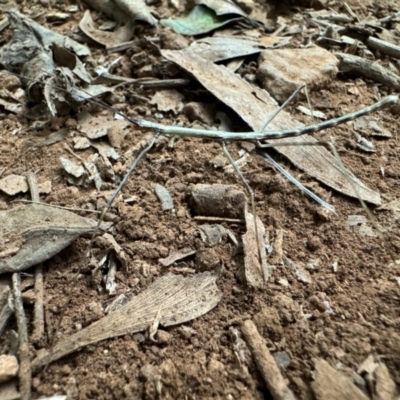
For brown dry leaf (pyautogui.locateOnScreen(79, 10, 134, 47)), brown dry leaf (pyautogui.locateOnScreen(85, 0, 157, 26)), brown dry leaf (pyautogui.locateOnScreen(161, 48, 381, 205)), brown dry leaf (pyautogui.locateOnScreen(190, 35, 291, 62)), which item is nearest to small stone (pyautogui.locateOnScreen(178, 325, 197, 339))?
brown dry leaf (pyautogui.locateOnScreen(161, 48, 381, 205))

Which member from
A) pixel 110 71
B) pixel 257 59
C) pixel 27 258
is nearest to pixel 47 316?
pixel 27 258

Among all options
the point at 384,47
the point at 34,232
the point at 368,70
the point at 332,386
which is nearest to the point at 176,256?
the point at 34,232

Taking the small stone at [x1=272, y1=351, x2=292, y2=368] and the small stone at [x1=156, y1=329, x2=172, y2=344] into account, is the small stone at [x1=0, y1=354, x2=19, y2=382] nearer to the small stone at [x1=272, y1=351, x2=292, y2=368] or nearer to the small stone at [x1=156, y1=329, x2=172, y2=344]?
the small stone at [x1=156, y1=329, x2=172, y2=344]


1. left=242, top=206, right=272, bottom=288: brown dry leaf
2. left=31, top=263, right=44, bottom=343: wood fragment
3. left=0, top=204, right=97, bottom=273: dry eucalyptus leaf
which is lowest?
left=31, top=263, right=44, bottom=343: wood fragment

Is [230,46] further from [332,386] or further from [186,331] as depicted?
[332,386]

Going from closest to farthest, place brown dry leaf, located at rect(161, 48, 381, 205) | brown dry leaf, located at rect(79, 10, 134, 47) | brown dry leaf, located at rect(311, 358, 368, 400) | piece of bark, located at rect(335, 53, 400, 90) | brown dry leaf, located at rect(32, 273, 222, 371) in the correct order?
1. brown dry leaf, located at rect(311, 358, 368, 400)
2. brown dry leaf, located at rect(32, 273, 222, 371)
3. brown dry leaf, located at rect(161, 48, 381, 205)
4. piece of bark, located at rect(335, 53, 400, 90)
5. brown dry leaf, located at rect(79, 10, 134, 47)

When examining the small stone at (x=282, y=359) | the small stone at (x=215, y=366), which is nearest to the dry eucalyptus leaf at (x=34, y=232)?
the small stone at (x=215, y=366)

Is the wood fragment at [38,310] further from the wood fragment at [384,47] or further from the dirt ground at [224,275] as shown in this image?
the wood fragment at [384,47]

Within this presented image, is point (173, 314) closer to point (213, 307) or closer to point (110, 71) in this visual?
point (213, 307)
